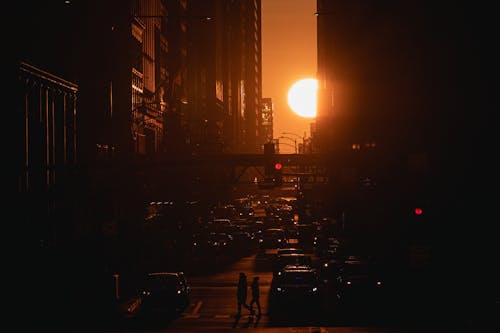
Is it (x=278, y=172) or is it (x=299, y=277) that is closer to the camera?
(x=299, y=277)

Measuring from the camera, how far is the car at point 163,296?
35406mm

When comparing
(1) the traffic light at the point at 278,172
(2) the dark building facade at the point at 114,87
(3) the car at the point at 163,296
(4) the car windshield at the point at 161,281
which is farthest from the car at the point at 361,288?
(1) the traffic light at the point at 278,172

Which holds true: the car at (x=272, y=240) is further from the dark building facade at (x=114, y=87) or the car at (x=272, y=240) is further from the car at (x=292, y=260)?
the car at (x=292, y=260)

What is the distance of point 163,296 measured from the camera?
117ft

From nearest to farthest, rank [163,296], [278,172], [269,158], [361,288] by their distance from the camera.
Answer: [361,288] < [163,296] < [278,172] < [269,158]

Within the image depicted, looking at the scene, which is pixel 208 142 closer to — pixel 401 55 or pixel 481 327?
pixel 401 55

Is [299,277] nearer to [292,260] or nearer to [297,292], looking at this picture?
[297,292]

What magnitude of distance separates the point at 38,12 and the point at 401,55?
29.3m

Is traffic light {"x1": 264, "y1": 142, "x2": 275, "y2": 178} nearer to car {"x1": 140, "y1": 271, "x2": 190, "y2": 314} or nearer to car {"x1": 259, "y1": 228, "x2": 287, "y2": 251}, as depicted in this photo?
car {"x1": 140, "y1": 271, "x2": 190, "y2": 314}

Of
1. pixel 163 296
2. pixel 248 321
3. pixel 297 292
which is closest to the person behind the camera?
pixel 248 321

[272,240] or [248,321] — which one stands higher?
[272,240]

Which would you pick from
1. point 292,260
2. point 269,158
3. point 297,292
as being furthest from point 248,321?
point 269,158

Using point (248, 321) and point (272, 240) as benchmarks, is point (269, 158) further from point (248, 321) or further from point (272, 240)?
point (272, 240)

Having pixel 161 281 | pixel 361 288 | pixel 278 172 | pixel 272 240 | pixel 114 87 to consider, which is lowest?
pixel 272 240
